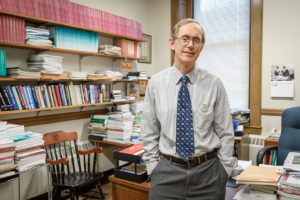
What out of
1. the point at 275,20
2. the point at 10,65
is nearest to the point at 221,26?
the point at 275,20

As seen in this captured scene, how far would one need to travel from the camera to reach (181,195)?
1.32 meters

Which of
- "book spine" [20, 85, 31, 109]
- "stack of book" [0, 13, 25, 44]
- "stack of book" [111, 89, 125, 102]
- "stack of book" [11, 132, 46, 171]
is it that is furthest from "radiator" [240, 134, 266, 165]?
"stack of book" [0, 13, 25, 44]

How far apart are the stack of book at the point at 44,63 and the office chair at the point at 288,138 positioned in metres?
2.24

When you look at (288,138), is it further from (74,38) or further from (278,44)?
(74,38)

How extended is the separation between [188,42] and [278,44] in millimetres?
2761

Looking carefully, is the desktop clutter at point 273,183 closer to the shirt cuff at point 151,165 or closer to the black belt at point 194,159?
the black belt at point 194,159

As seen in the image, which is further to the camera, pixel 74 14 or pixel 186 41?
pixel 74 14

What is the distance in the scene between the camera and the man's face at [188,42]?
54.0 inches

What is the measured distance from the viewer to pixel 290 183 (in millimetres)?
1292

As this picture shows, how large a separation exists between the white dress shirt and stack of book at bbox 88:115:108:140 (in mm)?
2018

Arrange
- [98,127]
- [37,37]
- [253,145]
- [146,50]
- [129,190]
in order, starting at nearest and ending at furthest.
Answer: [129,190], [37,37], [98,127], [253,145], [146,50]

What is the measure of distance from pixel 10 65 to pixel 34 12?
2.00 feet

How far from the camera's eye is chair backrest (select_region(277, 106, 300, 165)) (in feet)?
7.52

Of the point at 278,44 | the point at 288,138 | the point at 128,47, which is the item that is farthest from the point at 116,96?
the point at 278,44
